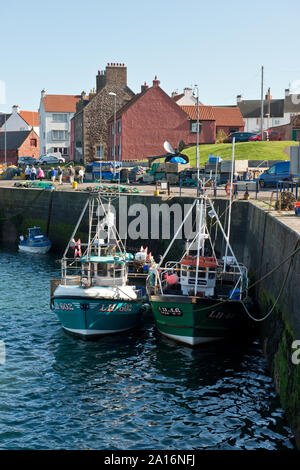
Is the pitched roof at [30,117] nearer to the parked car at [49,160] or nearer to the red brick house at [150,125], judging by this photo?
the parked car at [49,160]

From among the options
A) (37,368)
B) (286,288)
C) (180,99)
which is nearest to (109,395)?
(37,368)

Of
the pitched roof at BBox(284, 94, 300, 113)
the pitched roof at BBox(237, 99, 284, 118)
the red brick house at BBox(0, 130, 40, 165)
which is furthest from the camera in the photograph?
the pitched roof at BBox(237, 99, 284, 118)

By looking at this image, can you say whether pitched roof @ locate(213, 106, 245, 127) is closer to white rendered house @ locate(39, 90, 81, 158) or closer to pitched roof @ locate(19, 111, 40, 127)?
white rendered house @ locate(39, 90, 81, 158)

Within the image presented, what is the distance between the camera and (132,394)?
1565 cm

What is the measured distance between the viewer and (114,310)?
65.4 ft

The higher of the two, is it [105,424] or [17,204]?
[17,204]

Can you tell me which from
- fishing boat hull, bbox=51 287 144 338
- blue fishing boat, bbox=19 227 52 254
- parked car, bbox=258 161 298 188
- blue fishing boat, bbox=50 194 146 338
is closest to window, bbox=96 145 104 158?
blue fishing boat, bbox=19 227 52 254

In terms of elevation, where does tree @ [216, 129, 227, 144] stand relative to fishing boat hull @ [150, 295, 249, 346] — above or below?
above

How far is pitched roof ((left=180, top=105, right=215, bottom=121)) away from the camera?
6375 cm

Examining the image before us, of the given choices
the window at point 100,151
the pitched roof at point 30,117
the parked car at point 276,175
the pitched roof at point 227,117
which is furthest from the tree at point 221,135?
the pitched roof at point 30,117

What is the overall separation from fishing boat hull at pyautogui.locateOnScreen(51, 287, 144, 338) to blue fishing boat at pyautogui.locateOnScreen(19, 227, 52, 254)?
58.3ft

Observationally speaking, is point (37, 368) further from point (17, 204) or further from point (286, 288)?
point (17, 204)
